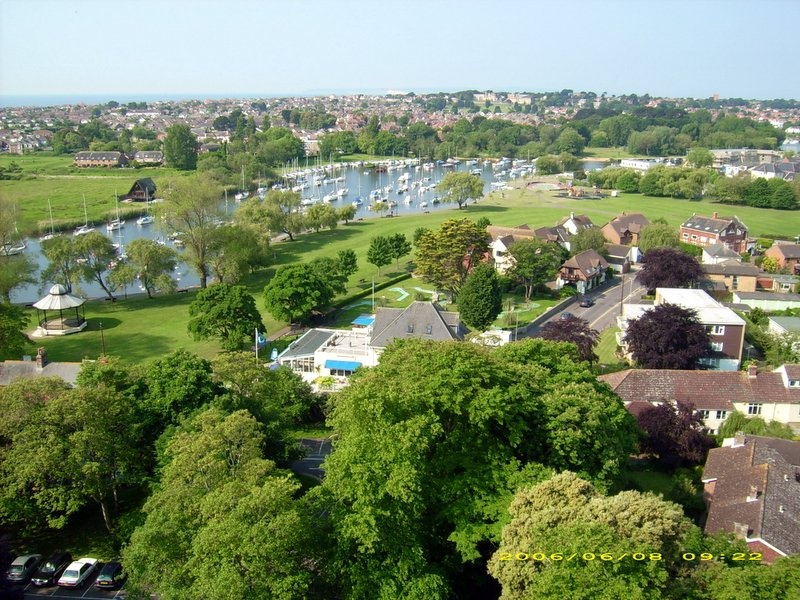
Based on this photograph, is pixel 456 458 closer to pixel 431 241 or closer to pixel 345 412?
pixel 345 412

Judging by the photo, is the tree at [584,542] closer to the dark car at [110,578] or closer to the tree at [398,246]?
the dark car at [110,578]

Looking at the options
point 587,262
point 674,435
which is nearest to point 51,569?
point 674,435

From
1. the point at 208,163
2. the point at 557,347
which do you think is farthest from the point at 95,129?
the point at 557,347

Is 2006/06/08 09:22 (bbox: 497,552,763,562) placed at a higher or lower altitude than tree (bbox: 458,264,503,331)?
higher

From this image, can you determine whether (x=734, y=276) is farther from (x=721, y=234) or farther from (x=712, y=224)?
(x=712, y=224)

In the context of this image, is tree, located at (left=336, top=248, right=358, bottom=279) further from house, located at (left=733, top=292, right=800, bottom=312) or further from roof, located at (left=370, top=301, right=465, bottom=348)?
house, located at (left=733, top=292, right=800, bottom=312)

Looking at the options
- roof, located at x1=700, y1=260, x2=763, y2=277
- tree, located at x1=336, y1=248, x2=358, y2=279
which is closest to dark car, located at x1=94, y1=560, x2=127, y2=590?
tree, located at x1=336, y1=248, x2=358, y2=279
